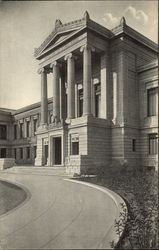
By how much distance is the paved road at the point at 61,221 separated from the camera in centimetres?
345

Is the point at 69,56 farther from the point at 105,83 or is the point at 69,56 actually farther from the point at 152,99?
the point at 152,99

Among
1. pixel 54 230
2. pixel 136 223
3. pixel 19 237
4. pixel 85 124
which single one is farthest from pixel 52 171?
pixel 136 223

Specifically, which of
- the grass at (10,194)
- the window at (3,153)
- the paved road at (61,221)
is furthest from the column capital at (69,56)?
the paved road at (61,221)

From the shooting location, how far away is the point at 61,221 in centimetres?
415

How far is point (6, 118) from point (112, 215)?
4.76 m

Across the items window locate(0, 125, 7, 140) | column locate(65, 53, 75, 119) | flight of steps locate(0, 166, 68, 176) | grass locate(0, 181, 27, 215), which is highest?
column locate(65, 53, 75, 119)

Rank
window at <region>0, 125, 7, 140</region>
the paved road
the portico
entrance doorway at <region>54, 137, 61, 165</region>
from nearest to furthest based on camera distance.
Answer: the paved road
window at <region>0, 125, 7, 140</region>
the portico
entrance doorway at <region>54, 137, 61, 165</region>

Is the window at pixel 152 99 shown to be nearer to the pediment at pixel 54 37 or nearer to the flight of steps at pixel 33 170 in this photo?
the pediment at pixel 54 37

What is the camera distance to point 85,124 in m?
10.9

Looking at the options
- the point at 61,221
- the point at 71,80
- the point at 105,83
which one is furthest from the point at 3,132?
the point at 105,83

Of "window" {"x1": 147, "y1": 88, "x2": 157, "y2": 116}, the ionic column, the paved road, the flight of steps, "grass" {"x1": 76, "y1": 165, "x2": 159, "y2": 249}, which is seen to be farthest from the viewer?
the ionic column

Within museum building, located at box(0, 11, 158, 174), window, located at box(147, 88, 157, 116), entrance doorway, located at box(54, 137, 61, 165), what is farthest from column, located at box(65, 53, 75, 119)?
window, located at box(147, 88, 157, 116)

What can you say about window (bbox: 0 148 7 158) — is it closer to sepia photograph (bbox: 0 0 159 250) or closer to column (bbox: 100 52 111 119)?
sepia photograph (bbox: 0 0 159 250)

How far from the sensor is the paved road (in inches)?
136
